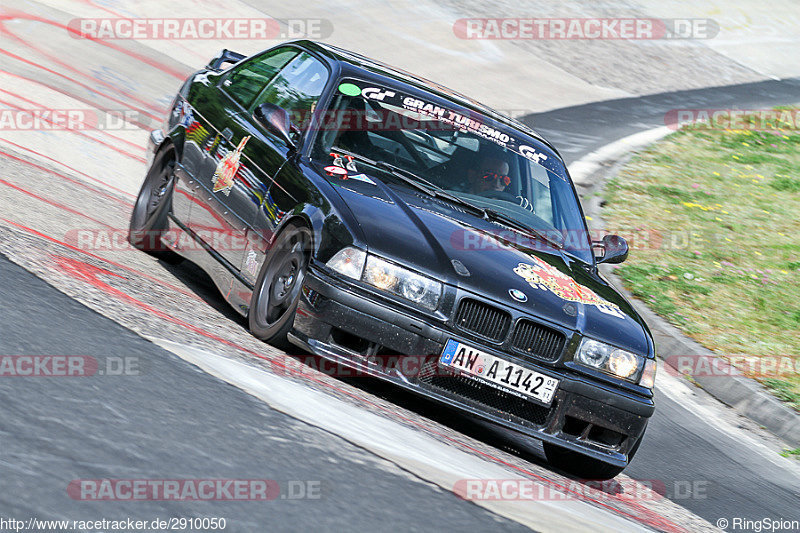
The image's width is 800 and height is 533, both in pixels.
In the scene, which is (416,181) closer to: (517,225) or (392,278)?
(517,225)

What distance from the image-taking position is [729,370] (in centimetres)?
884

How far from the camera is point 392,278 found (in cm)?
545

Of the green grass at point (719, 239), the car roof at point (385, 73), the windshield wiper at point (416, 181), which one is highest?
the car roof at point (385, 73)

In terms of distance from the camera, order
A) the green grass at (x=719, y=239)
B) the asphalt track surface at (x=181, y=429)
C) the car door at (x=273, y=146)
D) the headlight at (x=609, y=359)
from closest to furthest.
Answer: the asphalt track surface at (x=181, y=429), the headlight at (x=609, y=359), the car door at (x=273, y=146), the green grass at (x=719, y=239)

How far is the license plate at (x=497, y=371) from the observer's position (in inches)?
213

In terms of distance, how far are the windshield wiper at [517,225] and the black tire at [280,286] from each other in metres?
1.20

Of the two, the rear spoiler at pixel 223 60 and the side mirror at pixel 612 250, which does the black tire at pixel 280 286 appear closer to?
the side mirror at pixel 612 250

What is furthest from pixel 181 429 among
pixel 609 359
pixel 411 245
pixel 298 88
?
pixel 298 88

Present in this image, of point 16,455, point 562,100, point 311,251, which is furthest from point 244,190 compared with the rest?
point 562,100

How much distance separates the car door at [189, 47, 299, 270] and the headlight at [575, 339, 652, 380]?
192cm

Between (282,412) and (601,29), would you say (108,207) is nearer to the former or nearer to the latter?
(282,412)

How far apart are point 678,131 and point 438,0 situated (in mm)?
7255

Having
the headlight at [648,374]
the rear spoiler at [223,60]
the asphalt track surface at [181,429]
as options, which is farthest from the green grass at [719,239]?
the rear spoiler at [223,60]

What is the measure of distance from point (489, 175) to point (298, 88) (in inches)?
50.3
